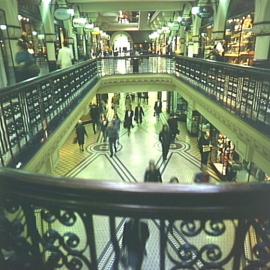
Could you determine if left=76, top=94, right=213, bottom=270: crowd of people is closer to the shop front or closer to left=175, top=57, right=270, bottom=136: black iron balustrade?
the shop front

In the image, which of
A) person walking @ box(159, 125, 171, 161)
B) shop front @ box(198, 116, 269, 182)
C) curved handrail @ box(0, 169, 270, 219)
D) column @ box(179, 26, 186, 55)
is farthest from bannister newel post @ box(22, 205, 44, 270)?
column @ box(179, 26, 186, 55)

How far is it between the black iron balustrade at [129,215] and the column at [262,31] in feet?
27.7

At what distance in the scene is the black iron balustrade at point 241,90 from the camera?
5.42m

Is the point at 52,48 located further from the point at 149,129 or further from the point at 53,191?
the point at 53,191

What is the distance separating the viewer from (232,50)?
44.5ft

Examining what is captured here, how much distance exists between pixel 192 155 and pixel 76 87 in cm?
623

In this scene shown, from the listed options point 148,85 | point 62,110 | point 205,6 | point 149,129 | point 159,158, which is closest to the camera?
point 62,110

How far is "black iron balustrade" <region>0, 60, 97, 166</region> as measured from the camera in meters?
3.68

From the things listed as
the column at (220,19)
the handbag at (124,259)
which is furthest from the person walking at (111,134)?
the handbag at (124,259)

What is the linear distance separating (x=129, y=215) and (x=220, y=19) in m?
13.9

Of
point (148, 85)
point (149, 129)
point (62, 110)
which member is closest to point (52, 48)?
point (148, 85)

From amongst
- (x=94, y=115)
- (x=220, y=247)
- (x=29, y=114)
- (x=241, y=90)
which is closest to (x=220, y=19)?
(x=94, y=115)

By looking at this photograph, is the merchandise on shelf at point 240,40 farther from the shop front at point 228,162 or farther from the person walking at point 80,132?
the person walking at point 80,132

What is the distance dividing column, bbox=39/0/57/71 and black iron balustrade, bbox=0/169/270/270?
1306cm
